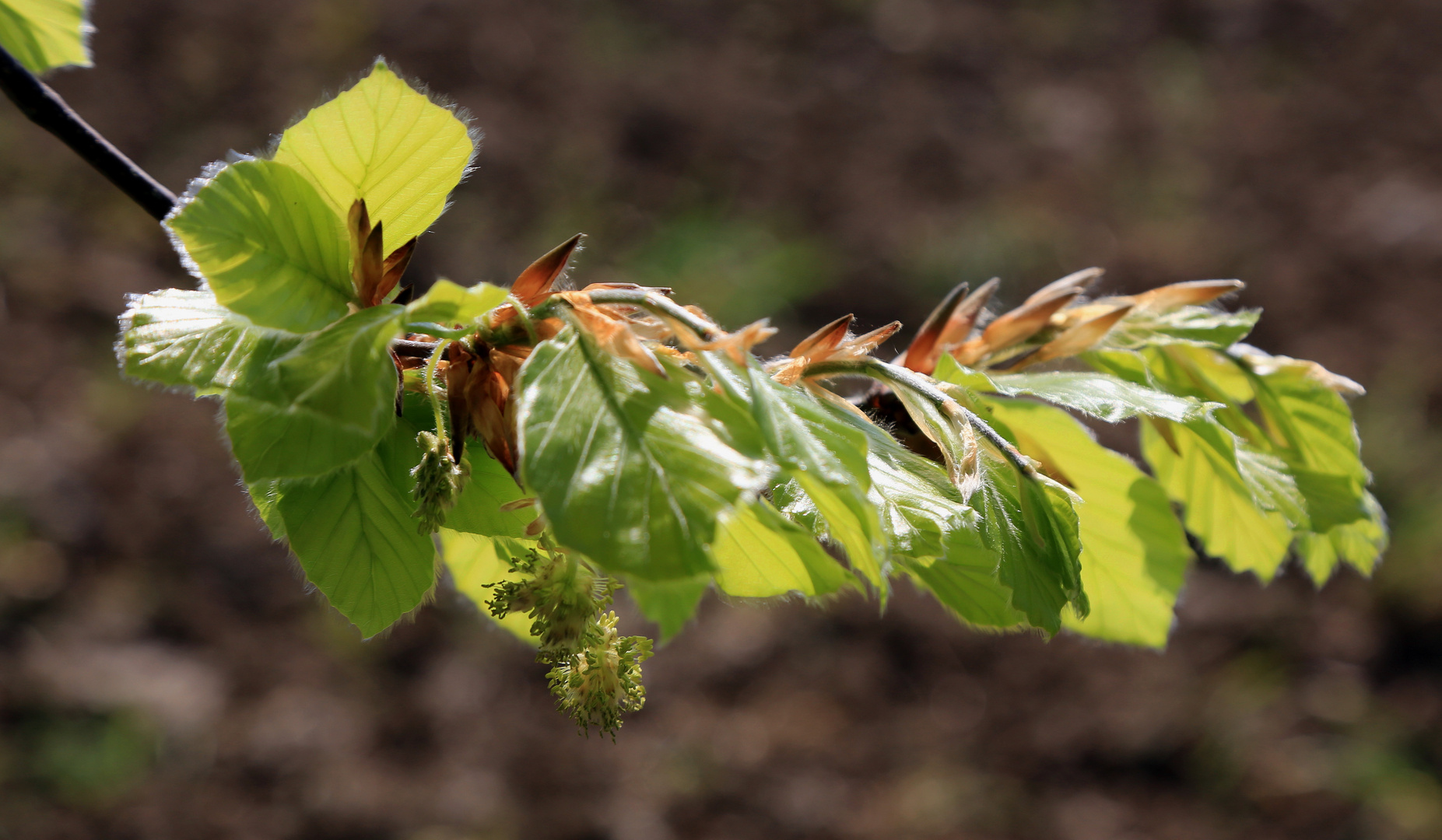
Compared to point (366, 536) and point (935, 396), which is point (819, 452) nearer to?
point (935, 396)

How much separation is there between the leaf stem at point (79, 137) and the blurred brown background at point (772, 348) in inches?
85.2

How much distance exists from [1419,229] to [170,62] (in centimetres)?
534

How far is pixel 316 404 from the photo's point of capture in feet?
1.42

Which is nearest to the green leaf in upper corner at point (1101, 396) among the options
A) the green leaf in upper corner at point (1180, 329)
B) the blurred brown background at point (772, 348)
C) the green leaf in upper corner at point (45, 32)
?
the green leaf in upper corner at point (1180, 329)

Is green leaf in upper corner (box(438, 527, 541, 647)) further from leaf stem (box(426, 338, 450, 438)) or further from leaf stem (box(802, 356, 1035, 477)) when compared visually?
leaf stem (box(802, 356, 1035, 477))

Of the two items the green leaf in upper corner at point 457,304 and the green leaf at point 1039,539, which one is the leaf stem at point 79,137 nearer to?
the green leaf in upper corner at point 457,304

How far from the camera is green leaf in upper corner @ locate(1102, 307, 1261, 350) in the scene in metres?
0.73

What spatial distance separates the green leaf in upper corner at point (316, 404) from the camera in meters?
0.43

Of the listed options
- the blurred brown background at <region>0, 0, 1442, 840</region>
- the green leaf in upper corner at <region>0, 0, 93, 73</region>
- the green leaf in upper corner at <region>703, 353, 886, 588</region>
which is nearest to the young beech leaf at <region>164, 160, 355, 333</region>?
the green leaf in upper corner at <region>703, 353, 886, 588</region>

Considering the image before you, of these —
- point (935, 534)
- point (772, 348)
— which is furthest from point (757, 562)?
point (772, 348)

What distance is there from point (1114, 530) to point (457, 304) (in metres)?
0.57

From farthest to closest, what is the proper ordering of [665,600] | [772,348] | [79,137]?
1. [772,348]
2. [79,137]
3. [665,600]

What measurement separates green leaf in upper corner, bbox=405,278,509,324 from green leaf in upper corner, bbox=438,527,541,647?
255 mm

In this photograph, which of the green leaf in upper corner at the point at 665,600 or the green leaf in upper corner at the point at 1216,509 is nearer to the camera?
the green leaf in upper corner at the point at 665,600
